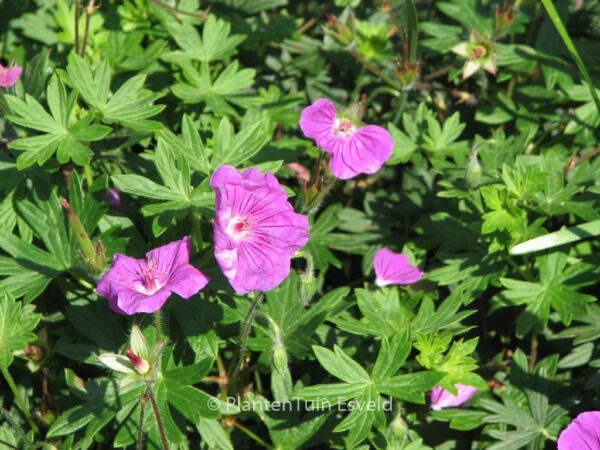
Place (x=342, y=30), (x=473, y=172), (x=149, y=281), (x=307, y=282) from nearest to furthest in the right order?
(x=149, y=281) → (x=307, y=282) → (x=473, y=172) → (x=342, y=30)

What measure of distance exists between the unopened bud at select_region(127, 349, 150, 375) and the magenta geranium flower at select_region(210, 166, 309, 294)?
36cm

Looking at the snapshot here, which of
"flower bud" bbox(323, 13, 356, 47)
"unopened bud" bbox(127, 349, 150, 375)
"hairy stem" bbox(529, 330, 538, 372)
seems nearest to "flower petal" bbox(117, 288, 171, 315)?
"unopened bud" bbox(127, 349, 150, 375)

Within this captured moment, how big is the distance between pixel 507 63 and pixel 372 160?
A: 1255mm

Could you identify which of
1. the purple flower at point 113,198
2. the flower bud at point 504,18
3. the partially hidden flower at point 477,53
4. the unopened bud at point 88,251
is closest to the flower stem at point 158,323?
the unopened bud at point 88,251

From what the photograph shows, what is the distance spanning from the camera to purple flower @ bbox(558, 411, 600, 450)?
2547 mm

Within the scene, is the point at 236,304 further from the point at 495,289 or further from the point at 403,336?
the point at 495,289

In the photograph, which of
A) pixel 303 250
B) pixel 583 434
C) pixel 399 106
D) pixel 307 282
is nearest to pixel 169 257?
pixel 307 282

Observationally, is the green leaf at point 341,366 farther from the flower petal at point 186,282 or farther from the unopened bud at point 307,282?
the flower petal at point 186,282

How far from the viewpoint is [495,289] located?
11.5 feet

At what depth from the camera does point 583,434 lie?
2.57 m

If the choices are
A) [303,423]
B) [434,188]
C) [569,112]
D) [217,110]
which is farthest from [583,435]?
[217,110]

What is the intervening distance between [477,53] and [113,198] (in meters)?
1.74

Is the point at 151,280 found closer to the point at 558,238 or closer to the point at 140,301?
the point at 140,301

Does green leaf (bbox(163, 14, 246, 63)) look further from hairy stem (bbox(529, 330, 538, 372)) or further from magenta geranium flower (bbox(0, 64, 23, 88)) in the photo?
hairy stem (bbox(529, 330, 538, 372))
